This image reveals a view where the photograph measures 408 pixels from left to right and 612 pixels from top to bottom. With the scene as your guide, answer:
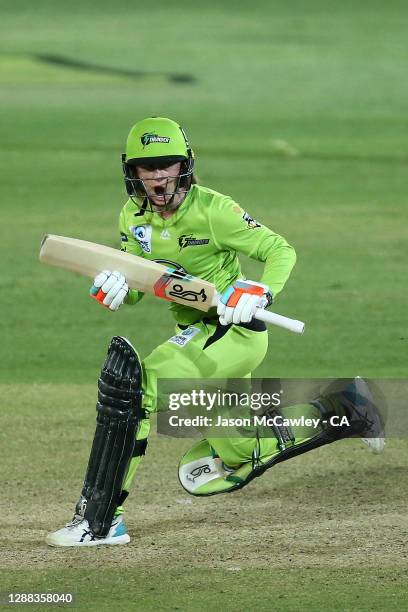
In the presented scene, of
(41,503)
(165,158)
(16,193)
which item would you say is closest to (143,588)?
(41,503)

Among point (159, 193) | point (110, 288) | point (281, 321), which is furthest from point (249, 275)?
point (281, 321)

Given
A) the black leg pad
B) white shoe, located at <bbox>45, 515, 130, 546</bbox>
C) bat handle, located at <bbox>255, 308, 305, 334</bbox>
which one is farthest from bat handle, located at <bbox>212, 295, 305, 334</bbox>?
white shoe, located at <bbox>45, 515, 130, 546</bbox>

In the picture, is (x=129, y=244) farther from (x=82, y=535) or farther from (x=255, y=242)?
(x=82, y=535)

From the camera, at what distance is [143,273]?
6.83m

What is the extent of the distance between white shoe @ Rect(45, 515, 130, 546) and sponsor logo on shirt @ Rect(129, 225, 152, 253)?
138cm

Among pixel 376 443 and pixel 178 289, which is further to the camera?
pixel 376 443

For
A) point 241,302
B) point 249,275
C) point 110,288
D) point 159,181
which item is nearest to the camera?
point 241,302

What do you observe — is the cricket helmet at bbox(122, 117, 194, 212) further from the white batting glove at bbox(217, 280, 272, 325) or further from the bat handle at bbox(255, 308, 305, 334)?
the bat handle at bbox(255, 308, 305, 334)

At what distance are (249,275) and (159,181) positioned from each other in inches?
264

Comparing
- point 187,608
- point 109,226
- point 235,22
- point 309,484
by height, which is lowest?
point 187,608

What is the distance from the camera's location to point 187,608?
559 centimetres

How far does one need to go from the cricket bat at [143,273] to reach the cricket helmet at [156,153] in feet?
1.18

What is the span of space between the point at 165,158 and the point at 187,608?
7.55 ft

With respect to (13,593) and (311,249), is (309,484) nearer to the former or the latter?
(13,593)
